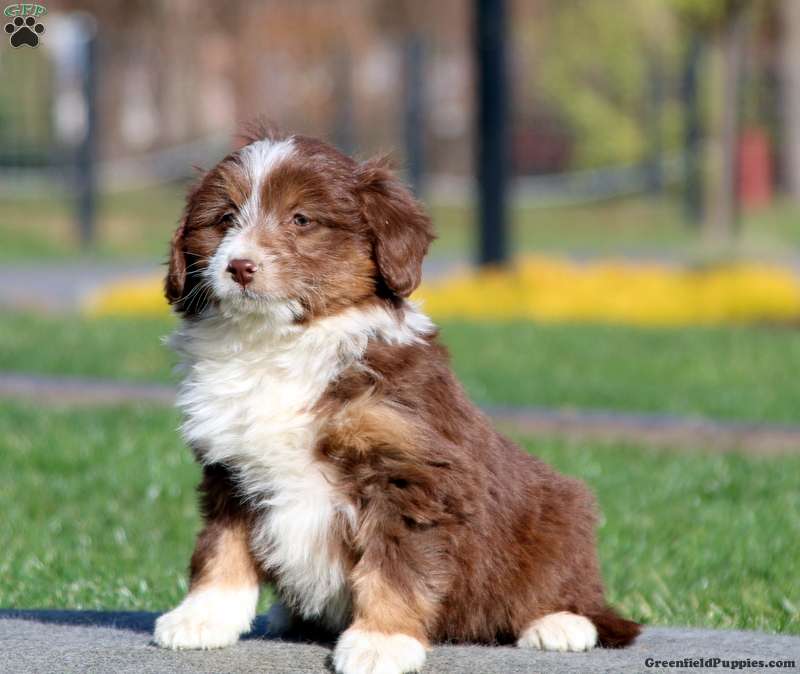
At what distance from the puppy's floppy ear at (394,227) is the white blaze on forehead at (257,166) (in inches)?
10.0

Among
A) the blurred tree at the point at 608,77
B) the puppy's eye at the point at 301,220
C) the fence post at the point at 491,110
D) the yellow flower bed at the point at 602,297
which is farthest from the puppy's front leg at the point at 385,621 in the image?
the blurred tree at the point at 608,77

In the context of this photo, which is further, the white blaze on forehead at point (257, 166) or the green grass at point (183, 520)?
the green grass at point (183, 520)

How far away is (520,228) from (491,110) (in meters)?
15.1

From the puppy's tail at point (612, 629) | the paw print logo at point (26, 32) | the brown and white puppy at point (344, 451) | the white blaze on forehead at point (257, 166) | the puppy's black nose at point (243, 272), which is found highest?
the paw print logo at point (26, 32)

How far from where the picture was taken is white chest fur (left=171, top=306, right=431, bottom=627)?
14.5ft

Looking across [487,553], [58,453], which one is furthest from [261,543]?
[58,453]

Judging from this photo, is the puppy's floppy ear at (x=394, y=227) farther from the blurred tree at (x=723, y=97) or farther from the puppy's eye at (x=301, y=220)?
the blurred tree at (x=723, y=97)

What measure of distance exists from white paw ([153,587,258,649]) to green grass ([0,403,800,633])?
1.35 metres

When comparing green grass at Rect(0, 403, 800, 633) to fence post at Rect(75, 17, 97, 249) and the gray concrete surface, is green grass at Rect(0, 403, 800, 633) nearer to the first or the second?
the gray concrete surface

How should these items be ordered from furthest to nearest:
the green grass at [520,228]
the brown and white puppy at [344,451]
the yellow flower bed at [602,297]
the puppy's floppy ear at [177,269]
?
the green grass at [520,228] → the yellow flower bed at [602,297] → the puppy's floppy ear at [177,269] → the brown and white puppy at [344,451]

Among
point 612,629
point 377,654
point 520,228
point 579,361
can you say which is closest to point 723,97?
point 579,361

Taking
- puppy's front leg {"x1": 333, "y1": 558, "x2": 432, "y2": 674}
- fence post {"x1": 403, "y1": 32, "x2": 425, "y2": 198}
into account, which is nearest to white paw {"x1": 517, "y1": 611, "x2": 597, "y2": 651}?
puppy's front leg {"x1": 333, "y1": 558, "x2": 432, "y2": 674}

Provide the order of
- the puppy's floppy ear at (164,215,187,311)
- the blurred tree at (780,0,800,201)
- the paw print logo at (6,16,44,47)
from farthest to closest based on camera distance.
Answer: the blurred tree at (780,0,800,201)
the paw print logo at (6,16,44,47)
the puppy's floppy ear at (164,215,187,311)

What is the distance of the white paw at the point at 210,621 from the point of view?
4.54 m
